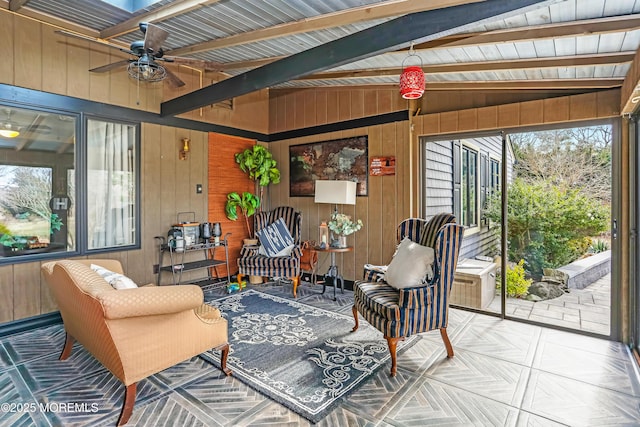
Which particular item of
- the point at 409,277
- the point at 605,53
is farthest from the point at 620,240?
the point at 409,277

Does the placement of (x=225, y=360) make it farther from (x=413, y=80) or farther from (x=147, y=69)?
(x=413, y=80)

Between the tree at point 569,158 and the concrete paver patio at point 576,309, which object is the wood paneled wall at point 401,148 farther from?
the concrete paver patio at point 576,309

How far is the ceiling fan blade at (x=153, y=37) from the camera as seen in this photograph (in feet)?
8.53

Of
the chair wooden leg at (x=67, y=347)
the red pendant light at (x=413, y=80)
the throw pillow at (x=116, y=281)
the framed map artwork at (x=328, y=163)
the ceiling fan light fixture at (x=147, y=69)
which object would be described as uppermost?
the ceiling fan light fixture at (x=147, y=69)

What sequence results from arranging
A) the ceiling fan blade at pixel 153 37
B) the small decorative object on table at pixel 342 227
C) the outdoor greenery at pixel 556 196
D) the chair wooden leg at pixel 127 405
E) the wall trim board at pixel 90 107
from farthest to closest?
the small decorative object on table at pixel 342 227
the wall trim board at pixel 90 107
the outdoor greenery at pixel 556 196
the ceiling fan blade at pixel 153 37
the chair wooden leg at pixel 127 405

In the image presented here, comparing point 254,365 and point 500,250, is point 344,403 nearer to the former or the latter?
point 254,365

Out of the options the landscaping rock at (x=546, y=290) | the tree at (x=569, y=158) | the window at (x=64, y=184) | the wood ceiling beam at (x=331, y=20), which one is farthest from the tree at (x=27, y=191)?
the landscaping rock at (x=546, y=290)

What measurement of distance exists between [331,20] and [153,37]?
1.44 m

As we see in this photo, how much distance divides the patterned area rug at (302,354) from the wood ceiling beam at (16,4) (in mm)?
3674

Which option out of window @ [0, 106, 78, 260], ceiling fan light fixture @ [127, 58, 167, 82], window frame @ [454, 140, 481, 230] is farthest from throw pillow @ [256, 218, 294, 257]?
ceiling fan light fixture @ [127, 58, 167, 82]

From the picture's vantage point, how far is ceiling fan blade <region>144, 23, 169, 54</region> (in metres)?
2.60

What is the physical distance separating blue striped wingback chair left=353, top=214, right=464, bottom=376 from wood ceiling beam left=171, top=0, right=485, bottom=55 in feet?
5.39

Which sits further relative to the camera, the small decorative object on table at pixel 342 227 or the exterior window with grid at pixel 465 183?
the small decorative object on table at pixel 342 227

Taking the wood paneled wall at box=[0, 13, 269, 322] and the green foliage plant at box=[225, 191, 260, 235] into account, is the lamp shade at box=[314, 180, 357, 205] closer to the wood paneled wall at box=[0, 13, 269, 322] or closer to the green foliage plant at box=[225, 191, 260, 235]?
the green foliage plant at box=[225, 191, 260, 235]
